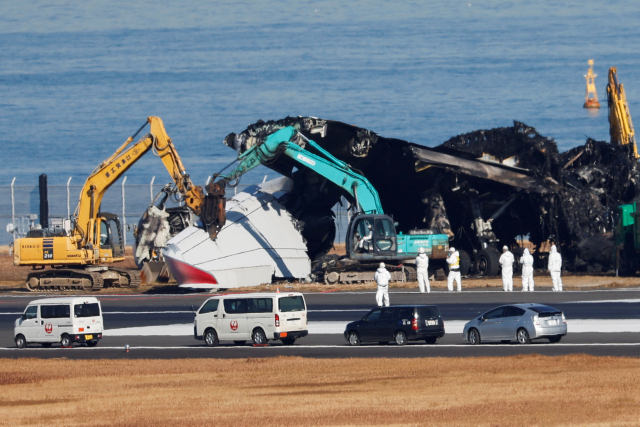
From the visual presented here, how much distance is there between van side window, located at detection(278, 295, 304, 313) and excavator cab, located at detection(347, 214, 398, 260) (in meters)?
20.1

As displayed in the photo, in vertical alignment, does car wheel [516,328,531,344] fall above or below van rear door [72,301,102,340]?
below

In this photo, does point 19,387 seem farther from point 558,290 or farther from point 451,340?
point 558,290

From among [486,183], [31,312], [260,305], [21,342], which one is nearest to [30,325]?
[31,312]

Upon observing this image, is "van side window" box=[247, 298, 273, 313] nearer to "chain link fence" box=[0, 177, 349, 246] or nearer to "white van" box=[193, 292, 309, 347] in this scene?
"white van" box=[193, 292, 309, 347]

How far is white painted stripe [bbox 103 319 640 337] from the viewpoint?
31.8m

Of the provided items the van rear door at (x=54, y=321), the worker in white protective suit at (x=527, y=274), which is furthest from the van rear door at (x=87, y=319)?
the worker in white protective suit at (x=527, y=274)

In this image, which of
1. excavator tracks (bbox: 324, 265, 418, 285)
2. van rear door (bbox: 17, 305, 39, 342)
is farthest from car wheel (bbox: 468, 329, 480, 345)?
excavator tracks (bbox: 324, 265, 418, 285)

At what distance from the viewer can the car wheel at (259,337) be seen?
3084 centimetres

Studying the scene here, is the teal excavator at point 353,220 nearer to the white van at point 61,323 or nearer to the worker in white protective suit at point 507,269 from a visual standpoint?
the worker in white protective suit at point 507,269

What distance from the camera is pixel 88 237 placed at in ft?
176

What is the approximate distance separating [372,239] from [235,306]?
20.6 meters

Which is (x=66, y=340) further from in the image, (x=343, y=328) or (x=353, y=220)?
(x=353, y=220)

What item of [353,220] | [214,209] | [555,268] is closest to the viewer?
[555,268]

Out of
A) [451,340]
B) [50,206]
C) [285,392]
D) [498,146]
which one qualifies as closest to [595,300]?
[451,340]
